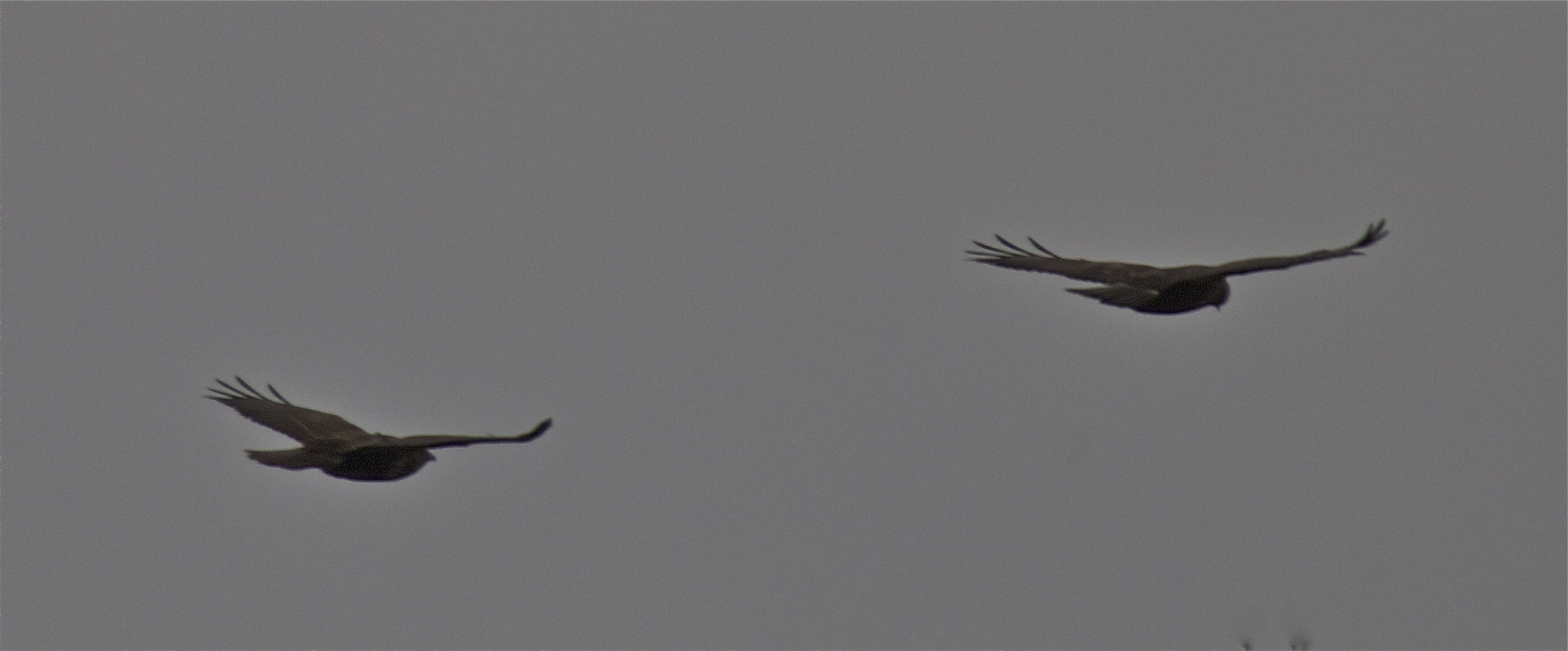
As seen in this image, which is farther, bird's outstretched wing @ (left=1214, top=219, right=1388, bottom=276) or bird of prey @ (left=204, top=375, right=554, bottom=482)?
bird of prey @ (left=204, top=375, right=554, bottom=482)

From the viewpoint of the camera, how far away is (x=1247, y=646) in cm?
4369

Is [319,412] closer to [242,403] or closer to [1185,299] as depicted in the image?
[242,403]

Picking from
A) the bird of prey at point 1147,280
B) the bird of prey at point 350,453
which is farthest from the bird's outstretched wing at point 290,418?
the bird of prey at point 1147,280

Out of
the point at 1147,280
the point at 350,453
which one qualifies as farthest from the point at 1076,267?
the point at 350,453

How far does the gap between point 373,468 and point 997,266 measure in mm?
8495

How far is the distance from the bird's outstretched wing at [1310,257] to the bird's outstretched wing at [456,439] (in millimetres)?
8418

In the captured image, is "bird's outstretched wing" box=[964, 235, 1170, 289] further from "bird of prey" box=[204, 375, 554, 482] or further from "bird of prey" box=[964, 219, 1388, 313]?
"bird of prey" box=[204, 375, 554, 482]

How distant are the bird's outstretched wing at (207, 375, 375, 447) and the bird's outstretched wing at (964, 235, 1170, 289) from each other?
27.1 feet

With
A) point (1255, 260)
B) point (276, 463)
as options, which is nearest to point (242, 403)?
point (276, 463)

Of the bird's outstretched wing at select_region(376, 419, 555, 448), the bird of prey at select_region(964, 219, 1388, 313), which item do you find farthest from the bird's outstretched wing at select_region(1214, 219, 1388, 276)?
the bird's outstretched wing at select_region(376, 419, 555, 448)

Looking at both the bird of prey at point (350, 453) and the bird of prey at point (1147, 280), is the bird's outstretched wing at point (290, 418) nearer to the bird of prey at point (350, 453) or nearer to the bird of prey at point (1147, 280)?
the bird of prey at point (350, 453)

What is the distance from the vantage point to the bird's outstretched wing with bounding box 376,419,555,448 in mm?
21812

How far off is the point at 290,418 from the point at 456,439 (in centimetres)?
733

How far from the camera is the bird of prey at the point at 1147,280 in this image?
2828 cm
